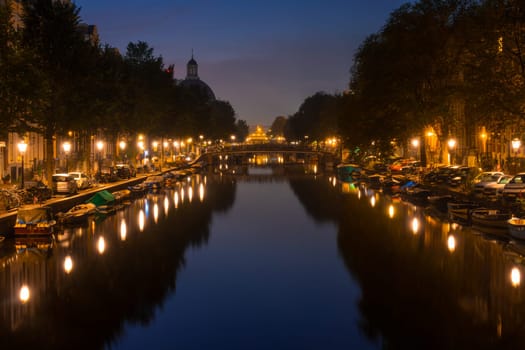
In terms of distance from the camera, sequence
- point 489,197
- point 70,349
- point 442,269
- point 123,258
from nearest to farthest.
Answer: point 70,349, point 442,269, point 123,258, point 489,197

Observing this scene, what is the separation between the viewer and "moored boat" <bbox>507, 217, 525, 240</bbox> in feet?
113

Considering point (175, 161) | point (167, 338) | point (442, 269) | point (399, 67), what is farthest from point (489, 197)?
point (175, 161)

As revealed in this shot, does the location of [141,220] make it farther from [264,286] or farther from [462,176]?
[462,176]

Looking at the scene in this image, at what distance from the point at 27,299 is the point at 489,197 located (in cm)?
3415

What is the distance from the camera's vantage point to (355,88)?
88438mm

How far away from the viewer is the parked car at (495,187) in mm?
47322

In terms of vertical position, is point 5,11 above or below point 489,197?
above

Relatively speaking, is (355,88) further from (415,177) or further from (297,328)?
(297,328)

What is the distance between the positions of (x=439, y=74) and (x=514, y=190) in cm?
2722

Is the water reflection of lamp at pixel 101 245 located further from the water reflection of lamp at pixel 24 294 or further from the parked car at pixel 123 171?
the parked car at pixel 123 171

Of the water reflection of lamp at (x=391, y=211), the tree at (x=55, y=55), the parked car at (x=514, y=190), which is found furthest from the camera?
the tree at (x=55, y=55)

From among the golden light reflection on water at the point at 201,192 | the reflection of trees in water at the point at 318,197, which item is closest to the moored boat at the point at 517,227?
the reflection of trees in water at the point at 318,197

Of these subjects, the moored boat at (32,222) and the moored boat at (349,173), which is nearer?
the moored boat at (32,222)

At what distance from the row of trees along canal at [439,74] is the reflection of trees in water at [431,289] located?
9.95m
